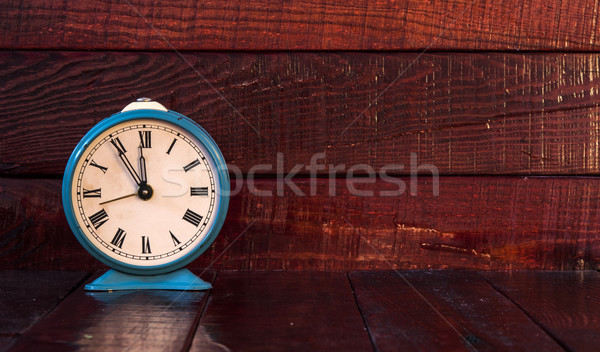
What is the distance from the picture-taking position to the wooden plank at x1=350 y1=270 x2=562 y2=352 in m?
0.86

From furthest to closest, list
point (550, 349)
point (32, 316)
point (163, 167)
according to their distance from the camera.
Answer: point (163, 167), point (32, 316), point (550, 349)

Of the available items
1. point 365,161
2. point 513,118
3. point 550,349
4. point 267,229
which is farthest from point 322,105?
point 550,349

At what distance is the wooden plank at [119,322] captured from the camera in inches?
33.3

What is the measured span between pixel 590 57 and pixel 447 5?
0.38 metres

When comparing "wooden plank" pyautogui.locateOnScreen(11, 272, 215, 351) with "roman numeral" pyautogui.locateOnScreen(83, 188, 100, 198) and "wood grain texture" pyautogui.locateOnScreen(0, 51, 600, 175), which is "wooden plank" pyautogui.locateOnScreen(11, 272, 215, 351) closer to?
"roman numeral" pyautogui.locateOnScreen(83, 188, 100, 198)

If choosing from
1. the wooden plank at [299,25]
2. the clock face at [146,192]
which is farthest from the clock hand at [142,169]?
the wooden plank at [299,25]

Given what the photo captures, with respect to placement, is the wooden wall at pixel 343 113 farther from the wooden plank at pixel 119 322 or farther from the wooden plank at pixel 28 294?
the wooden plank at pixel 119 322

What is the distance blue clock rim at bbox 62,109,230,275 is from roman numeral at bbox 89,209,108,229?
0.03 metres

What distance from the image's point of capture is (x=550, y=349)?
85 centimetres

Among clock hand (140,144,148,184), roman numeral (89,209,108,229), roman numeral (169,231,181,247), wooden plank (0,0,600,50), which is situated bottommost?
roman numeral (169,231,181,247)

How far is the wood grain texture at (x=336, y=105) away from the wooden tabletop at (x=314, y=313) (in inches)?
11.0

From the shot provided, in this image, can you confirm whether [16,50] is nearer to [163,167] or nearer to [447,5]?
[163,167]

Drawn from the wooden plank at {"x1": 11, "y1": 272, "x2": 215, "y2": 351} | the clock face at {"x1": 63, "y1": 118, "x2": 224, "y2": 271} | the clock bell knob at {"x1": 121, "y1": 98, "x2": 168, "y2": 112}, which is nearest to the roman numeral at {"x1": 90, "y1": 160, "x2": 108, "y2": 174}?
the clock face at {"x1": 63, "y1": 118, "x2": 224, "y2": 271}

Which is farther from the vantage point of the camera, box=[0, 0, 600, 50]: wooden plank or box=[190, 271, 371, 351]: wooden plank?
box=[0, 0, 600, 50]: wooden plank
